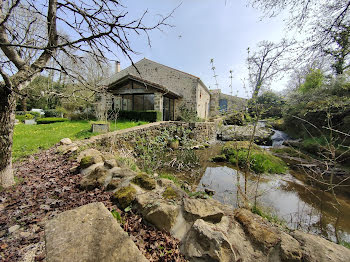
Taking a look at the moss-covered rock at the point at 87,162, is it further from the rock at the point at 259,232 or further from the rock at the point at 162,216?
the rock at the point at 259,232

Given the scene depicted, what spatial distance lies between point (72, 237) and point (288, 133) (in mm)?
15308

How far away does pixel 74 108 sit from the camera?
14.4 metres

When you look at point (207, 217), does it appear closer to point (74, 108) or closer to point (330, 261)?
point (330, 261)

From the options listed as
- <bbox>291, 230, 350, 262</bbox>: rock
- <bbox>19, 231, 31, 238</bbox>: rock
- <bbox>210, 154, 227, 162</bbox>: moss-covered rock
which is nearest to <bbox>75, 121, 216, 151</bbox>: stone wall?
<bbox>210, 154, 227, 162</bbox>: moss-covered rock

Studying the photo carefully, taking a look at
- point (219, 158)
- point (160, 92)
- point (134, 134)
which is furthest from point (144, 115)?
point (219, 158)

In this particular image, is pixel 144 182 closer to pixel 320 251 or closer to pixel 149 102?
pixel 320 251

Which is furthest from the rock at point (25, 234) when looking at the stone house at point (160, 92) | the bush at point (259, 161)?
the stone house at point (160, 92)

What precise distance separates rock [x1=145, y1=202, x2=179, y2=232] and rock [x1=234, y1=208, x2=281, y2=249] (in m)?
0.82

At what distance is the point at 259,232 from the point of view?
158 centimetres

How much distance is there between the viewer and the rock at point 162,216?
1662 mm

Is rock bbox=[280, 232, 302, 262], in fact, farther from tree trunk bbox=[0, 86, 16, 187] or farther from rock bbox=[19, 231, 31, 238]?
tree trunk bbox=[0, 86, 16, 187]

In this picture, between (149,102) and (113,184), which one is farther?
(149,102)

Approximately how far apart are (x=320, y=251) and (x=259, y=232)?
0.48 meters

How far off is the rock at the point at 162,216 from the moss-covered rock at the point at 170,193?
223mm
